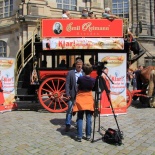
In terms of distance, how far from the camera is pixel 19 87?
9.00 m

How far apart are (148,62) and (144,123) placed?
62.2 feet

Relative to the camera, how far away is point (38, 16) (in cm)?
1872

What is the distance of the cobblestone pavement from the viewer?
4.94m

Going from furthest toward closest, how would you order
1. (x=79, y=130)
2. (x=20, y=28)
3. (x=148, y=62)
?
(x=148, y=62), (x=20, y=28), (x=79, y=130)

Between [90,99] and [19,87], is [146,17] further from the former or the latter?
[90,99]

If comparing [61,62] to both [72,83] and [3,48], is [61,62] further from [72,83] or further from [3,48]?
[3,48]

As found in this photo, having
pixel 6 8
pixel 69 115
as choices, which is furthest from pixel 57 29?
pixel 6 8

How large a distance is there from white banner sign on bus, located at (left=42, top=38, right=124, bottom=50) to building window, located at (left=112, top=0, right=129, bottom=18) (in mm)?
20030

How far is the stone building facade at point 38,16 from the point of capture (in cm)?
1878

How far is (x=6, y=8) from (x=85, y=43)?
16137mm

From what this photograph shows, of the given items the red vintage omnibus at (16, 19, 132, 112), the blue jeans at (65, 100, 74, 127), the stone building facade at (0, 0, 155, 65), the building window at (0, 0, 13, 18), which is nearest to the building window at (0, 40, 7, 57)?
the stone building facade at (0, 0, 155, 65)

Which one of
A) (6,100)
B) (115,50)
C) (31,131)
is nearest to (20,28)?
(6,100)

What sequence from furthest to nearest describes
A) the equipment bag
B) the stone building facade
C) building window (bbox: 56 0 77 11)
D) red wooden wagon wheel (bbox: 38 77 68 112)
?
building window (bbox: 56 0 77 11) < the stone building facade < red wooden wagon wheel (bbox: 38 77 68 112) < the equipment bag

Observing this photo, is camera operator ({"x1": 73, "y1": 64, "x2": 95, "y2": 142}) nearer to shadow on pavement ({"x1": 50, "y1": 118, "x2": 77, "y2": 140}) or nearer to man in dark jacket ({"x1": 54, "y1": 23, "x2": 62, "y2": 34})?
shadow on pavement ({"x1": 50, "y1": 118, "x2": 77, "y2": 140})
